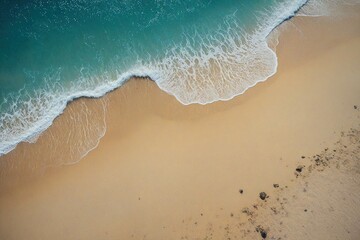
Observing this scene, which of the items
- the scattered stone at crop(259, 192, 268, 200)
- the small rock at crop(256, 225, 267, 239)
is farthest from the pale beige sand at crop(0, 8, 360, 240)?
the small rock at crop(256, 225, 267, 239)

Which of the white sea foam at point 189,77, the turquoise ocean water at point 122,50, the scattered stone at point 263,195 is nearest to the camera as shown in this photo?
the scattered stone at point 263,195

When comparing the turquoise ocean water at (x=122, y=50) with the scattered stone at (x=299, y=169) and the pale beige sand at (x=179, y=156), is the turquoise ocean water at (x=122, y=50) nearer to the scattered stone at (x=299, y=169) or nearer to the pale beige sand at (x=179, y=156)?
the pale beige sand at (x=179, y=156)

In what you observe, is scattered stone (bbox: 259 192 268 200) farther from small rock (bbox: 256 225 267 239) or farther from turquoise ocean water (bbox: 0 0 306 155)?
turquoise ocean water (bbox: 0 0 306 155)

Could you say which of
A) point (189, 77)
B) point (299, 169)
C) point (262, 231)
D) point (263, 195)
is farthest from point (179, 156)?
point (299, 169)

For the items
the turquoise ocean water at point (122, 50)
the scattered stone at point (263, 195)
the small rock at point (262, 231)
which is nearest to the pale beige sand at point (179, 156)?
the scattered stone at point (263, 195)

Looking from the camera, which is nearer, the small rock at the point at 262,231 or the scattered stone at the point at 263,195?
the small rock at the point at 262,231

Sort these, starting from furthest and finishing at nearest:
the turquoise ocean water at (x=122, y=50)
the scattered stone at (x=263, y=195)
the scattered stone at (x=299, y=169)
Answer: the turquoise ocean water at (x=122, y=50), the scattered stone at (x=299, y=169), the scattered stone at (x=263, y=195)
